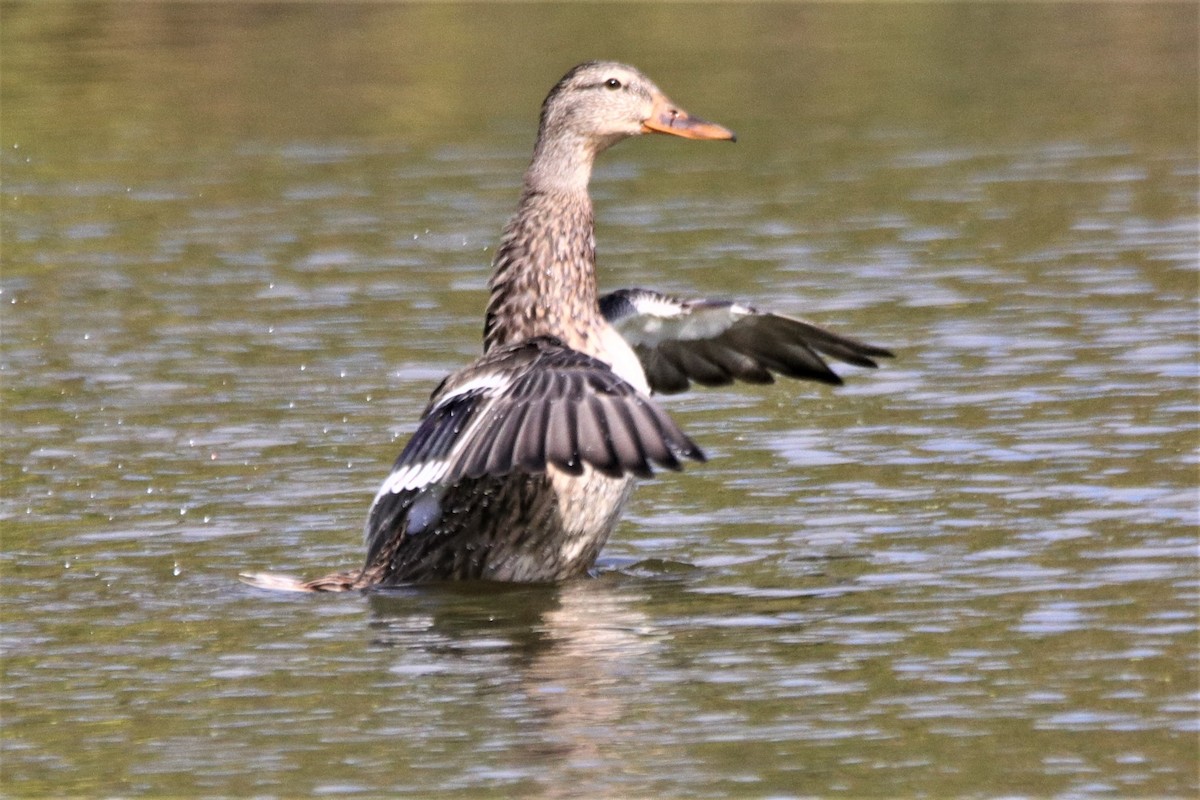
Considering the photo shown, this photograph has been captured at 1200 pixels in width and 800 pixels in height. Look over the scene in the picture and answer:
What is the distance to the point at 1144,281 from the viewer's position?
1459 cm

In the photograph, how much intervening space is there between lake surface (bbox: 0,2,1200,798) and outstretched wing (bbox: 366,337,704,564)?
63 cm

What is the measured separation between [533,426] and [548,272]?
1557 millimetres

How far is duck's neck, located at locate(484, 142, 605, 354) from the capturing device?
9938mm

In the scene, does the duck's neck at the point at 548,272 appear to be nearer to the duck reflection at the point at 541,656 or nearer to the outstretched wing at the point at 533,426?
the outstretched wing at the point at 533,426

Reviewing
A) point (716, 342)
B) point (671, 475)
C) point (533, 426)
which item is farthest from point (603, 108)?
point (533, 426)

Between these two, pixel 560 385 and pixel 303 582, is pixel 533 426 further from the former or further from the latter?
pixel 303 582

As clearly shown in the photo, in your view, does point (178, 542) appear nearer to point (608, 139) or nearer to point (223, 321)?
point (608, 139)

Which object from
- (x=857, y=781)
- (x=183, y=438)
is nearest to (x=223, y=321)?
(x=183, y=438)

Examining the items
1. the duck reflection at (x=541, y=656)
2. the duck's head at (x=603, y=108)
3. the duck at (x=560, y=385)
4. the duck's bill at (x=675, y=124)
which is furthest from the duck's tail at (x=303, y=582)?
the duck's bill at (x=675, y=124)

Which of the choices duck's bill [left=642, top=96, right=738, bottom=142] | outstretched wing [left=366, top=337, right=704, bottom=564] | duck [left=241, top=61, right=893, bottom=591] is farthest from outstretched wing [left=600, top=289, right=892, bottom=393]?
outstretched wing [left=366, top=337, right=704, bottom=564]

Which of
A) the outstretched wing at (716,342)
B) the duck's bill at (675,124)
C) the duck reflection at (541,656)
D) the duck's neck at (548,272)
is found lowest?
the duck reflection at (541,656)

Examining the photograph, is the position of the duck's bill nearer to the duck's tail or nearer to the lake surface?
the lake surface

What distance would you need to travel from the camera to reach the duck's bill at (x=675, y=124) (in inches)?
423

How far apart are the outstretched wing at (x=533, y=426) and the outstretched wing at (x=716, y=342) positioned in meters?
1.30
